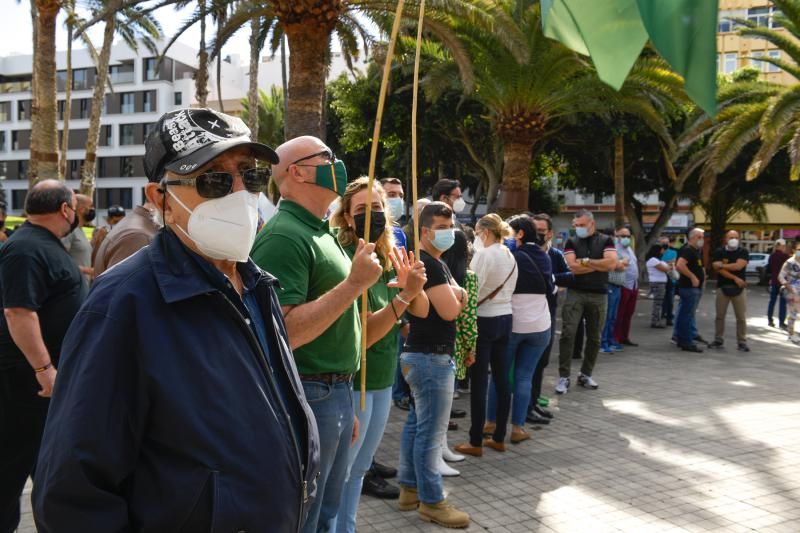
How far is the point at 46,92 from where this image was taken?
43.2ft

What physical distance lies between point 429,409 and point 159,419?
2687 millimetres

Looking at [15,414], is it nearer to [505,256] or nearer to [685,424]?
[505,256]

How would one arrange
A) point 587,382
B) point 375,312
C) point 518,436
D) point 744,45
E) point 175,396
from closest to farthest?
point 175,396 → point 375,312 → point 518,436 → point 587,382 → point 744,45

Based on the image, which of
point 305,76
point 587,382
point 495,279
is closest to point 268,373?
point 495,279

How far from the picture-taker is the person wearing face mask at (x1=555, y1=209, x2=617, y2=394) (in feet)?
24.7

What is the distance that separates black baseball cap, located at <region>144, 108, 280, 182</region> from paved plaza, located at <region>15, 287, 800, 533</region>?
0.95m

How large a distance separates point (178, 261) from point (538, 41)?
480 inches

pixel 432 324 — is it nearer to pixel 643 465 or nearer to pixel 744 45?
pixel 643 465

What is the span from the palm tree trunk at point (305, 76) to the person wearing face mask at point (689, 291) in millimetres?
6641

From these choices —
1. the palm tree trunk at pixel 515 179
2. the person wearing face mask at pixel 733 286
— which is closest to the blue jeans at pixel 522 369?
the person wearing face mask at pixel 733 286

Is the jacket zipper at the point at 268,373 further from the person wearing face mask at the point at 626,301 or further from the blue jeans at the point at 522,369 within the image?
the person wearing face mask at the point at 626,301

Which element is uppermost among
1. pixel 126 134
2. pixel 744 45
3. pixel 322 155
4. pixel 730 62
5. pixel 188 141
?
pixel 744 45

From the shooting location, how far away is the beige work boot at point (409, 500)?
430 centimetres

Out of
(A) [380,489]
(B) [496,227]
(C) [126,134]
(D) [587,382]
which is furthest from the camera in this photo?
(C) [126,134]
